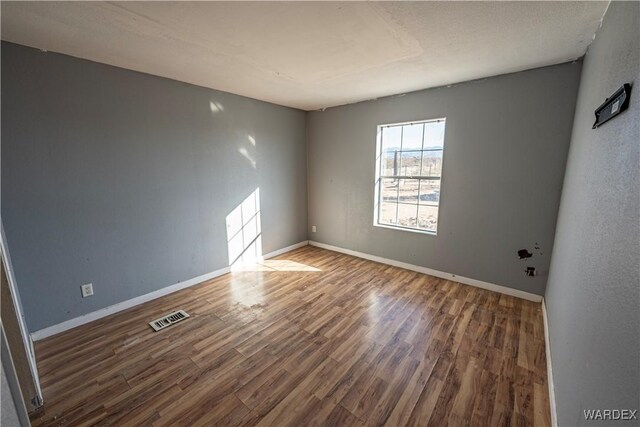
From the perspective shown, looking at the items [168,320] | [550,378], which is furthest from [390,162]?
[168,320]

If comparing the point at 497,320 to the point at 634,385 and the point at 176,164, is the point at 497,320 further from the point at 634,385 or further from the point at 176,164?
the point at 176,164

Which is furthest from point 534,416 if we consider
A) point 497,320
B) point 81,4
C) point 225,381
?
point 81,4

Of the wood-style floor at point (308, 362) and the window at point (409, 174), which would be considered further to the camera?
the window at point (409, 174)

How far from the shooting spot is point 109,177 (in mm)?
2539

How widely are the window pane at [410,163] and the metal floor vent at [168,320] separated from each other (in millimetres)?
3232

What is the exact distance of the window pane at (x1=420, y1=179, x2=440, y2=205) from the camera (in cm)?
Answer: 342

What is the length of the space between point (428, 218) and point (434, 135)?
3.62ft

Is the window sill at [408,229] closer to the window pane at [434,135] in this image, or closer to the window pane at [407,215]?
the window pane at [407,215]

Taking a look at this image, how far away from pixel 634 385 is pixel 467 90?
121 inches

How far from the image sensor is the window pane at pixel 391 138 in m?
3.71

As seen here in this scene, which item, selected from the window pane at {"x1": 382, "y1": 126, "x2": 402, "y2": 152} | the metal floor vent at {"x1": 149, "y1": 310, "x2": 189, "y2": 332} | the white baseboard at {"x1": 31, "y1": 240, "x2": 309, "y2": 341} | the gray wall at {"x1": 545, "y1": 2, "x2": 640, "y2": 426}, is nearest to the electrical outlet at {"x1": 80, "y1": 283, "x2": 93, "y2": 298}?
the white baseboard at {"x1": 31, "y1": 240, "x2": 309, "y2": 341}

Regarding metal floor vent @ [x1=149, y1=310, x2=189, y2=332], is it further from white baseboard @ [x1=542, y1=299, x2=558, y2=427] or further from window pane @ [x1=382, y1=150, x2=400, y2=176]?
window pane @ [x1=382, y1=150, x2=400, y2=176]

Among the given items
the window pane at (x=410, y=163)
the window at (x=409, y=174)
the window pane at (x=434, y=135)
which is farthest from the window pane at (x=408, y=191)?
the window pane at (x=434, y=135)

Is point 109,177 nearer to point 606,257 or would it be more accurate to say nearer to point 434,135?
point 606,257
